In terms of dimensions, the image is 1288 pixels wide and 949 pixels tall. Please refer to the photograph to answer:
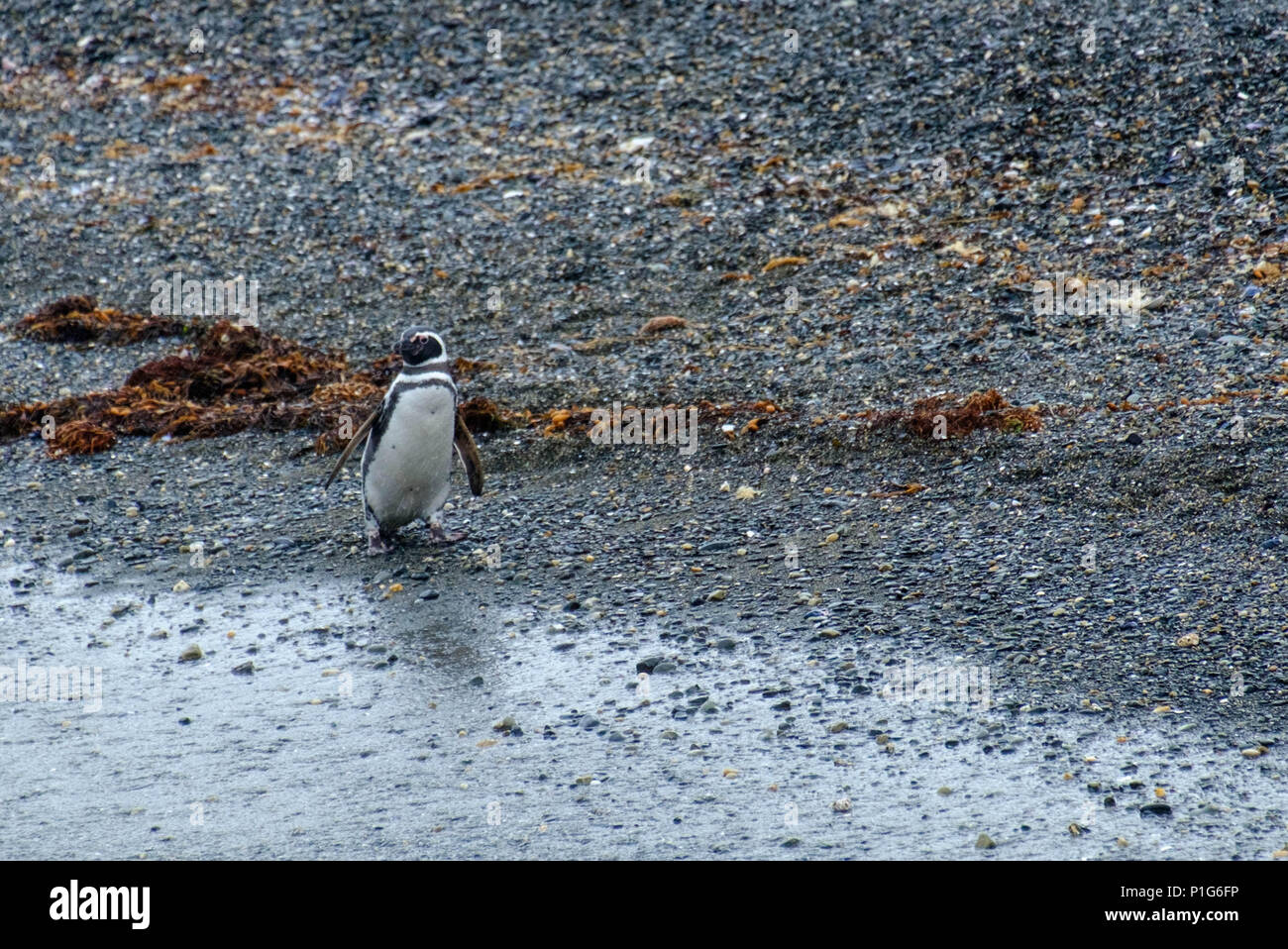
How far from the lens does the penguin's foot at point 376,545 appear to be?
769 cm

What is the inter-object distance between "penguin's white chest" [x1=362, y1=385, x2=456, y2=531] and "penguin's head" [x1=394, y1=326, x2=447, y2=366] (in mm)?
162

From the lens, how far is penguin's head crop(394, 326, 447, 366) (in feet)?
24.4

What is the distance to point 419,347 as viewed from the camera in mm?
7449

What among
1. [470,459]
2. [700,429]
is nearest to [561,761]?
[470,459]

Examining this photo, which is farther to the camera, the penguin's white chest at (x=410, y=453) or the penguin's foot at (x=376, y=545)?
the penguin's foot at (x=376, y=545)

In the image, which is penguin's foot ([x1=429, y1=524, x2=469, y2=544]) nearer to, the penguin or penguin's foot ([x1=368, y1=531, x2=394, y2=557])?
the penguin

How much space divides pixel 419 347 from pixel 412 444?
51 centimetres

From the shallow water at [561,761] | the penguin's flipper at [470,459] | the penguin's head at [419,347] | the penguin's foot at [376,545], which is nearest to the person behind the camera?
the shallow water at [561,761]

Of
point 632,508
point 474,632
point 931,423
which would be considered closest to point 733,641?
point 474,632

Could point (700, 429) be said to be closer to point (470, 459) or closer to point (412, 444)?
point (470, 459)

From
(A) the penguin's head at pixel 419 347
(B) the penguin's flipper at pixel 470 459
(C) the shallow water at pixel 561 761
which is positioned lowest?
(C) the shallow water at pixel 561 761

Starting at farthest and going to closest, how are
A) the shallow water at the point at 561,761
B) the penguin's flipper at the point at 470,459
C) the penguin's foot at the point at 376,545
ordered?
the penguin's flipper at the point at 470,459, the penguin's foot at the point at 376,545, the shallow water at the point at 561,761

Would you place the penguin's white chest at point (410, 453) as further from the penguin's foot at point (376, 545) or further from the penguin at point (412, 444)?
the penguin's foot at point (376, 545)

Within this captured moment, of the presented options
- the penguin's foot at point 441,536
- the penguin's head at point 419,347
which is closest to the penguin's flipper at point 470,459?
the penguin's foot at point 441,536
